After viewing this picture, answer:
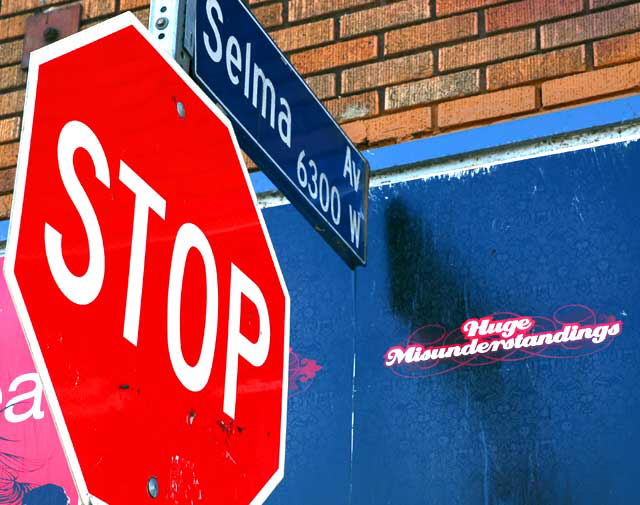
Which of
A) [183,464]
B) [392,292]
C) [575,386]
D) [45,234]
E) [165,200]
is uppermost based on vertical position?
[392,292]

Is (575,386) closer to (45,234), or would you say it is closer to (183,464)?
(183,464)

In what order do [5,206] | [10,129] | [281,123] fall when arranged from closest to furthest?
[281,123]
[5,206]
[10,129]

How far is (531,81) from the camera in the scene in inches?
138

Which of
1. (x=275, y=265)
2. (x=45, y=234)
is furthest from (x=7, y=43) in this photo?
(x=45, y=234)

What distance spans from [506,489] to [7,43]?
2.62 meters

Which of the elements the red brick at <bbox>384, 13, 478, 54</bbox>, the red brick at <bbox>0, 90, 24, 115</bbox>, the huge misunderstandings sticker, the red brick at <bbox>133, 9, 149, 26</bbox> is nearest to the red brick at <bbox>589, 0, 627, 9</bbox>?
the red brick at <bbox>384, 13, 478, 54</bbox>

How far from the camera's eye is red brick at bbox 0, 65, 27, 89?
425cm

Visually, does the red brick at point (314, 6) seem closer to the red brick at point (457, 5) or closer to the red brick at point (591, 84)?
the red brick at point (457, 5)

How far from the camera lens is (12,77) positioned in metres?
4.27

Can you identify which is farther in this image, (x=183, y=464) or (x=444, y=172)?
(x=444, y=172)

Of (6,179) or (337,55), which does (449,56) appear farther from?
(6,179)

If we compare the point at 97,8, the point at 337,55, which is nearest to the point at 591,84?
the point at 337,55

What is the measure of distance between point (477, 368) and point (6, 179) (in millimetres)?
1963

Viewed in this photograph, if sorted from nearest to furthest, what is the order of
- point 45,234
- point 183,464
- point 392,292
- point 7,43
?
point 45,234 → point 183,464 → point 392,292 → point 7,43
